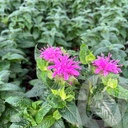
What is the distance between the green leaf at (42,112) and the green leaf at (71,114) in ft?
0.19

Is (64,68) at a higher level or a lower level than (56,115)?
higher

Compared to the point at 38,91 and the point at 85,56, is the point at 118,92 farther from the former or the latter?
the point at 38,91

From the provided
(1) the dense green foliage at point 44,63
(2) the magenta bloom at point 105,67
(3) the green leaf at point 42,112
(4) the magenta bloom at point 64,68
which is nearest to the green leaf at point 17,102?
(1) the dense green foliage at point 44,63

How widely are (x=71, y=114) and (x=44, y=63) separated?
25 centimetres

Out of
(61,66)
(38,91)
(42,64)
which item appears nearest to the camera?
(61,66)

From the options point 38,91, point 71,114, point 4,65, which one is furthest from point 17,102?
point 4,65

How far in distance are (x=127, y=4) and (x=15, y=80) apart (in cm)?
119

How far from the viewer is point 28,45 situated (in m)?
1.89

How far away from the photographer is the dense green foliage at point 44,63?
1132 millimetres

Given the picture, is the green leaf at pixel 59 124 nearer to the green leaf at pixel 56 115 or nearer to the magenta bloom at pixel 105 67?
the green leaf at pixel 56 115

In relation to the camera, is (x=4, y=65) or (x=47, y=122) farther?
(x=4, y=65)

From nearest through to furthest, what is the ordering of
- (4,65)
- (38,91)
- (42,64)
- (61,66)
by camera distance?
(61,66), (42,64), (38,91), (4,65)

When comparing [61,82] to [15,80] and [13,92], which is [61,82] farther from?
[15,80]

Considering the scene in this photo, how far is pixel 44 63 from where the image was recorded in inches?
46.8
